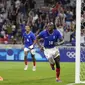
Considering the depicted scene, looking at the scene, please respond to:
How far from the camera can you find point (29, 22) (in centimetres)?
2923

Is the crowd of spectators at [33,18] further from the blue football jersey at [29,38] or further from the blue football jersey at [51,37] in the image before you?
the blue football jersey at [51,37]

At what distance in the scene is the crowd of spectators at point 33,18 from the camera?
2727 centimetres

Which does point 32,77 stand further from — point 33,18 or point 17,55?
point 33,18

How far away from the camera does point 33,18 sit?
2947 centimetres

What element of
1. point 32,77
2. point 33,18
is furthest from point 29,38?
point 33,18

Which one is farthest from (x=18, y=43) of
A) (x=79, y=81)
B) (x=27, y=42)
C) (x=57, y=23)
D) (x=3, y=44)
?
(x=79, y=81)

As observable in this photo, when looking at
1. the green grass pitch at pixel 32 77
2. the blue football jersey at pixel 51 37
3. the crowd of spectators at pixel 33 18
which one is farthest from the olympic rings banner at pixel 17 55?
the blue football jersey at pixel 51 37

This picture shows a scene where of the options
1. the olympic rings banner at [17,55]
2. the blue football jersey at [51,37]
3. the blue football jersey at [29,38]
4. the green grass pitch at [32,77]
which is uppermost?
the blue football jersey at [51,37]

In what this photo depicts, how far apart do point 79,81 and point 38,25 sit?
53.0 feet

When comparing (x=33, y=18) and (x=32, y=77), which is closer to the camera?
(x=32, y=77)

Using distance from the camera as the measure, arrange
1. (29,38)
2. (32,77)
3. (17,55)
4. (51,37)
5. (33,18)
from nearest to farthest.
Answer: (51,37)
(32,77)
(29,38)
(17,55)
(33,18)

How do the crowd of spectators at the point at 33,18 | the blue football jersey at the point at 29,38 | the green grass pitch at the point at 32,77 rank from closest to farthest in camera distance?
the green grass pitch at the point at 32,77
the blue football jersey at the point at 29,38
the crowd of spectators at the point at 33,18

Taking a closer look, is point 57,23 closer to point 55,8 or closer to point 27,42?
→ point 55,8

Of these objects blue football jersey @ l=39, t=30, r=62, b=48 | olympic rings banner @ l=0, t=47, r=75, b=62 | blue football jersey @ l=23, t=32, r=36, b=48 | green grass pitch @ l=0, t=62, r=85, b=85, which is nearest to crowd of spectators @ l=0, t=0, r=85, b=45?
olympic rings banner @ l=0, t=47, r=75, b=62
